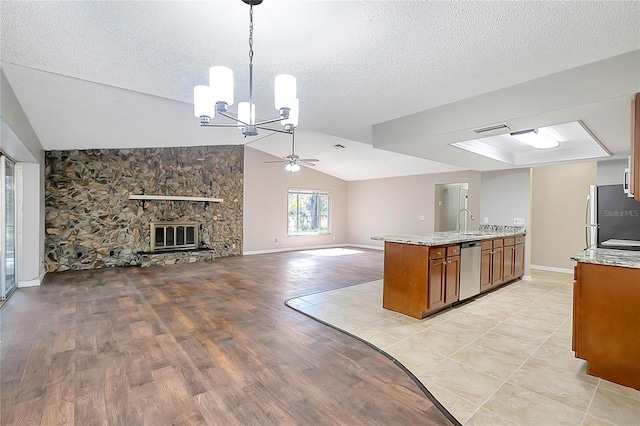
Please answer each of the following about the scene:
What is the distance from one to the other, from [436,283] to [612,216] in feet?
8.58

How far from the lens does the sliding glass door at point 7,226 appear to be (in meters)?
4.01

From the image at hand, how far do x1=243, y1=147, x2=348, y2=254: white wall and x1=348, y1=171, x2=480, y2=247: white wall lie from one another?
4.41 feet

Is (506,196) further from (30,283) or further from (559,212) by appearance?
(30,283)

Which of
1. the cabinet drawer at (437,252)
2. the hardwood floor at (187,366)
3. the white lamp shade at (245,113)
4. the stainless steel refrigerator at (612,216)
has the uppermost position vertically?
the white lamp shade at (245,113)

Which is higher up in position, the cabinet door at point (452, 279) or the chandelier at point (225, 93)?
the chandelier at point (225, 93)

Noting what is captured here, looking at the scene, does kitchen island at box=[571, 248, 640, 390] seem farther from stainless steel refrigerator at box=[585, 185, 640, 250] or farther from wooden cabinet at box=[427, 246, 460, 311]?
stainless steel refrigerator at box=[585, 185, 640, 250]

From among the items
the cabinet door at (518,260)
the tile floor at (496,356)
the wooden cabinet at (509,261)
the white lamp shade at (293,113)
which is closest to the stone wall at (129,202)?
the tile floor at (496,356)

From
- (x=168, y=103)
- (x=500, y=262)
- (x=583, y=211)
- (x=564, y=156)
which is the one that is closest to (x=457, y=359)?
(x=500, y=262)

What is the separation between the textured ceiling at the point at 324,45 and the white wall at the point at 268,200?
562cm

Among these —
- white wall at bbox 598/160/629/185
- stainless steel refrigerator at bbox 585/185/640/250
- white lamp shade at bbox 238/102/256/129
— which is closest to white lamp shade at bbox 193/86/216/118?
white lamp shade at bbox 238/102/256/129

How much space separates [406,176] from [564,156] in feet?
15.9

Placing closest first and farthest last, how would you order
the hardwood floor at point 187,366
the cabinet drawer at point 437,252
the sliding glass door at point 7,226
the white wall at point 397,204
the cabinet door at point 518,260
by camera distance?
the hardwood floor at point 187,366 → the cabinet drawer at point 437,252 → the sliding glass door at point 7,226 → the cabinet door at point 518,260 → the white wall at point 397,204

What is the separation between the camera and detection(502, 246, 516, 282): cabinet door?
493cm

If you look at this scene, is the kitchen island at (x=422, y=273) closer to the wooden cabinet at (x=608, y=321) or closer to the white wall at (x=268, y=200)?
the wooden cabinet at (x=608, y=321)
